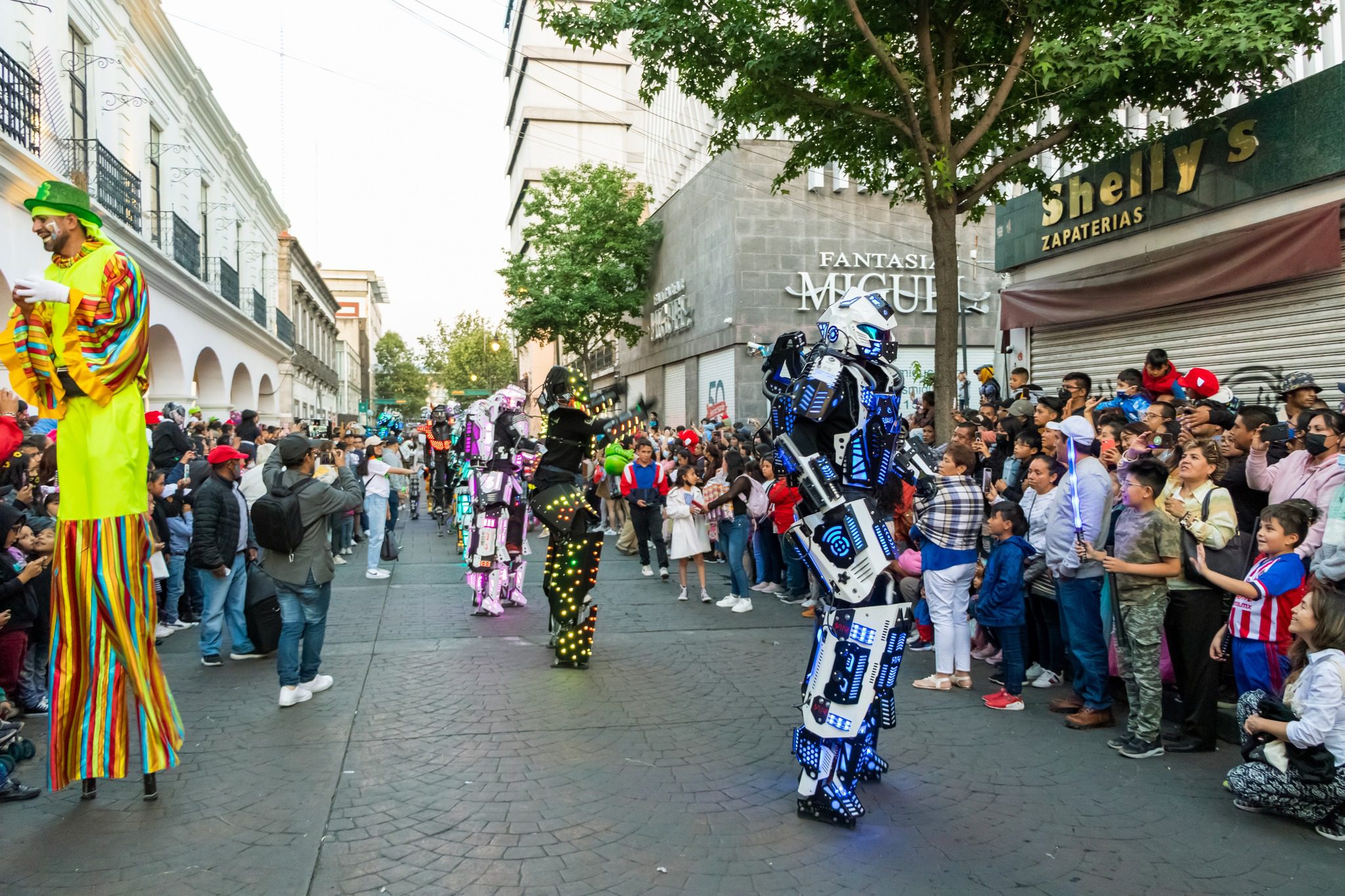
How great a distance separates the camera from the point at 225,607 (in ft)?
25.3

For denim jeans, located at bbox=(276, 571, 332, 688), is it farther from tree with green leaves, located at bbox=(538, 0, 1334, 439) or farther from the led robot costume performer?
tree with green leaves, located at bbox=(538, 0, 1334, 439)

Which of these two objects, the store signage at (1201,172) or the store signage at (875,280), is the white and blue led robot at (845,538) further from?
the store signage at (875,280)

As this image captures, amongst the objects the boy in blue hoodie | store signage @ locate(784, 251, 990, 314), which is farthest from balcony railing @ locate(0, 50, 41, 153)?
store signage @ locate(784, 251, 990, 314)

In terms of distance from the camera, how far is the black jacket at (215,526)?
7160 mm

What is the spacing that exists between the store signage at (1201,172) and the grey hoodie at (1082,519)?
5.54 metres

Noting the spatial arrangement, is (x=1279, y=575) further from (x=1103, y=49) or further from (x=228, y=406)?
(x=228, y=406)

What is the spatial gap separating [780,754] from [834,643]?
3.70ft

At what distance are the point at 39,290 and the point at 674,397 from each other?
2352 cm

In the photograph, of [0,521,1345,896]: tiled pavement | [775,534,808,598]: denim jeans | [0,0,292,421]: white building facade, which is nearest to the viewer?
[0,521,1345,896]: tiled pavement

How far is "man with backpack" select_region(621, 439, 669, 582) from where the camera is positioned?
11234 millimetres

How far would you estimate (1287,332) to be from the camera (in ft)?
31.4

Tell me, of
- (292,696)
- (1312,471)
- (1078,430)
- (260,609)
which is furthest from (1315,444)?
(260,609)

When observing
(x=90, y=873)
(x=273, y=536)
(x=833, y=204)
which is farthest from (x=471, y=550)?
(x=833, y=204)

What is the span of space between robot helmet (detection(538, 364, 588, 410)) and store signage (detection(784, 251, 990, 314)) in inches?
591
